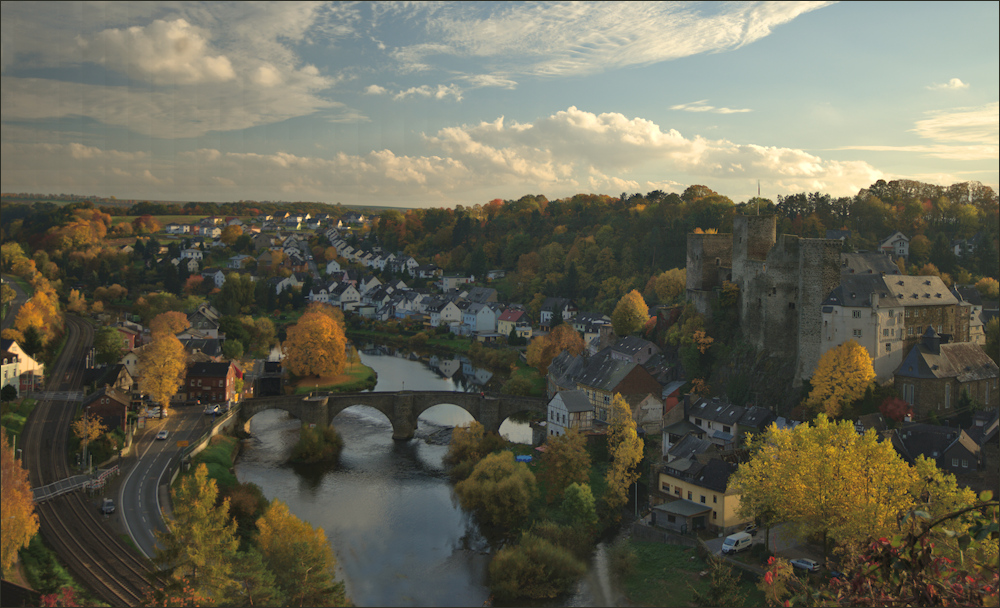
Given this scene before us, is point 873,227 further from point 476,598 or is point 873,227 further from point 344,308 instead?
point 344,308

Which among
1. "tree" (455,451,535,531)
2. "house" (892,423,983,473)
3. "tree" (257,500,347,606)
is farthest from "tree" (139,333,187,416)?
"house" (892,423,983,473)

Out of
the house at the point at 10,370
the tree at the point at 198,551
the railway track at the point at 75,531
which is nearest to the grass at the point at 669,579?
the tree at the point at 198,551

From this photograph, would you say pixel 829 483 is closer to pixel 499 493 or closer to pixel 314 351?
pixel 499 493

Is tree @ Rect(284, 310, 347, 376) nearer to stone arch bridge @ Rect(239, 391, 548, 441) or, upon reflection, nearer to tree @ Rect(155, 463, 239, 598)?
stone arch bridge @ Rect(239, 391, 548, 441)

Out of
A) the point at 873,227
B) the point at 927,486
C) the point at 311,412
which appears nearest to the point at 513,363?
the point at 311,412

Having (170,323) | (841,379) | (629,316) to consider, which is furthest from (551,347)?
(170,323)

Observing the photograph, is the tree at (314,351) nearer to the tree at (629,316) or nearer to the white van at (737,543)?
the tree at (629,316)
